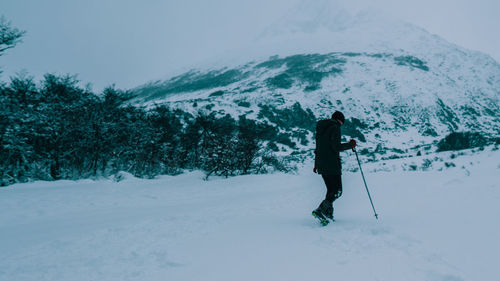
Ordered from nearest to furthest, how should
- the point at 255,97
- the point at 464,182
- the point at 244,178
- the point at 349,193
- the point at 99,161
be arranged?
1. the point at 464,182
2. the point at 349,193
3. the point at 244,178
4. the point at 99,161
5. the point at 255,97

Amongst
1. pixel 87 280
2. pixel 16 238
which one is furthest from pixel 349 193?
pixel 16 238

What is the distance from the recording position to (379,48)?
12238 cm

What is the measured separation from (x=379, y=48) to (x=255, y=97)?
273 feet

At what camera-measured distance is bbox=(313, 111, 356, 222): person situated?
4.66 meters

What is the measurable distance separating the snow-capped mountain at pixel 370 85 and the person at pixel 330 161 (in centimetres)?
3665

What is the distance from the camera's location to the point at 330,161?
4781 millimetres

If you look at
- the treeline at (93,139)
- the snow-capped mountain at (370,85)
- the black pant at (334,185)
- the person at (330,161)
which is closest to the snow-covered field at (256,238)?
the person at (330,161)

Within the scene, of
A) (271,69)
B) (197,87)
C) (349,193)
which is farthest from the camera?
(271,69)

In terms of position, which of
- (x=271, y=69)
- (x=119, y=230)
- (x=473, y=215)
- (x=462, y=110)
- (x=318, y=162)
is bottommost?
(x=119, y=230)

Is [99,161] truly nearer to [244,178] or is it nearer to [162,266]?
[244,178]

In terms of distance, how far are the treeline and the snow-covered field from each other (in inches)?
170

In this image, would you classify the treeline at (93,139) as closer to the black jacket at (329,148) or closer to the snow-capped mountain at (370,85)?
the black jacket at (329,148)

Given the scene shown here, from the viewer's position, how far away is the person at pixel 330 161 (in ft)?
15.3

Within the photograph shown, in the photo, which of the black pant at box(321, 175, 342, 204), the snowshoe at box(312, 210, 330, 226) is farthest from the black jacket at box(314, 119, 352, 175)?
the snowshoe at box(312, 210, 330, 226)
